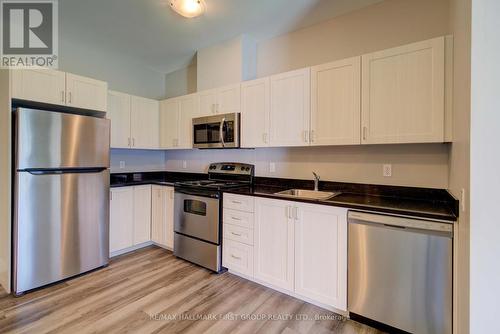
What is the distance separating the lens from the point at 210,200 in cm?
275

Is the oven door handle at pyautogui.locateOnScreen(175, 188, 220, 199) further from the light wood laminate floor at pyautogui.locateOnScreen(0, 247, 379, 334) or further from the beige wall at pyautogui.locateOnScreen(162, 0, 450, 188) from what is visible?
the light wood laminate floor at pyautogui.locateOnScreen(0, 247, 379, 334)

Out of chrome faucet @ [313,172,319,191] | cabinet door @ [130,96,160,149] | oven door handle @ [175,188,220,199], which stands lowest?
oven door handle @ [175,188,220,199]

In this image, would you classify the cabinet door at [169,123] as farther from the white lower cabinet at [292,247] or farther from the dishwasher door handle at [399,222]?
the dishwasher door handle at [399,222]

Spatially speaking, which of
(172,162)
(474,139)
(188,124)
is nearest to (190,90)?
(188,124)

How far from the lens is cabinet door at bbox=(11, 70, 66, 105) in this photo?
224 cm

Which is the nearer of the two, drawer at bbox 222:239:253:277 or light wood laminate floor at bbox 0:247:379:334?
light wood laminate floor at bbox 0:247:379:334

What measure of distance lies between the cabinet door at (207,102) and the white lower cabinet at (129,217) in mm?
1336

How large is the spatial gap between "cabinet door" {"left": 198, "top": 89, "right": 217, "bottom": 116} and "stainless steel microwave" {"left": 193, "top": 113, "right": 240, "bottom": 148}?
0.32 ft

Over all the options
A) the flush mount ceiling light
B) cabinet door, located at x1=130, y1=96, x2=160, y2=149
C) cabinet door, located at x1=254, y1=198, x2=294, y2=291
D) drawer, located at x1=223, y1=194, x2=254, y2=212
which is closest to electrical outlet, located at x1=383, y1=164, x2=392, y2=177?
cabinet door, located at x1=254, y1=198, x2=294, y2=291

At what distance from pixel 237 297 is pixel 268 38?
9.88 feet

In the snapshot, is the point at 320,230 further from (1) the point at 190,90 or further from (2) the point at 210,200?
(1) the point at 190,90

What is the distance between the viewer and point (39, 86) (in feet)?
7.77

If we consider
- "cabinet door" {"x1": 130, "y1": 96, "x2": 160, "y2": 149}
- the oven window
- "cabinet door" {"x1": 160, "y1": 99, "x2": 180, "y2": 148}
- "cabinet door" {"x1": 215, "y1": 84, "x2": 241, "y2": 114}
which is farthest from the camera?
"cabinet door" {"x1": 160, "y1": 99, "x2": 180, "y2": 148}

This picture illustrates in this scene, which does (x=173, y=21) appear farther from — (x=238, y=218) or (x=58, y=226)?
(x=58, y=226)
